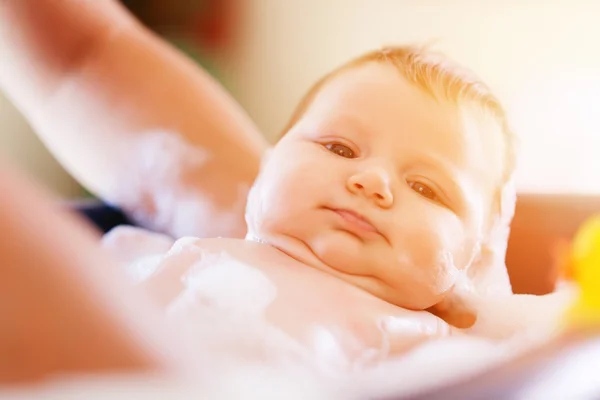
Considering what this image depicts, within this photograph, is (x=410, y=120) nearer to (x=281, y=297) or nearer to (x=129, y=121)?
(x=281, y=297)

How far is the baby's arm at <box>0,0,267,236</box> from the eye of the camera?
558mm

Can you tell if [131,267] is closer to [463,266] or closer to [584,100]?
[463,266]

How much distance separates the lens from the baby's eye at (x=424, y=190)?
1.42ft

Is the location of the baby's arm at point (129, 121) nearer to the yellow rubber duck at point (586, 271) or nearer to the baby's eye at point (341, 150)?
the baby's eye at point (341, 150)

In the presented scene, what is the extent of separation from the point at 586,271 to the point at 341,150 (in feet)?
0.53

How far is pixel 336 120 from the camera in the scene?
450mm

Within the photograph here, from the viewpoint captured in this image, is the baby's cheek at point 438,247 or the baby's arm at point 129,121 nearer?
the baby's cheek at point 438,247

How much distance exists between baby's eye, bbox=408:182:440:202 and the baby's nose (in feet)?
0.08

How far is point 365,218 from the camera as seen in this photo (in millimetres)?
409

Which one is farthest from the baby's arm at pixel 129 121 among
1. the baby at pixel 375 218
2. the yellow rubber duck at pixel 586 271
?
the yellow rubber duck at pixel 586 271

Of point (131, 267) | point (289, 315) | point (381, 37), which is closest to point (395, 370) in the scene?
point (289, 315)

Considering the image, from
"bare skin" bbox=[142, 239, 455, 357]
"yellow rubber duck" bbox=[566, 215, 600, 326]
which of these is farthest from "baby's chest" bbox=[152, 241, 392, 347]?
"yellow rubber duck" bbox=[566, 215, 600, 326]

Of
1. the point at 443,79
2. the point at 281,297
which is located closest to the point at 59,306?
the point at 281,297

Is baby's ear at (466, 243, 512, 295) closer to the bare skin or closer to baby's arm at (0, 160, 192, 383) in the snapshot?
the bare skin
